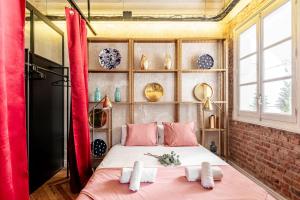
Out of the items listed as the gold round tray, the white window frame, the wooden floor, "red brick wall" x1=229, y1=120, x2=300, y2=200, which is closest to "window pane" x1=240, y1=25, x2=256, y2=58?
the white window frame

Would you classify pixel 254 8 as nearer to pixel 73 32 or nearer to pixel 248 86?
pixel 248 86

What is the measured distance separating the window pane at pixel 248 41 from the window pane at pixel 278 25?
13.5 inches

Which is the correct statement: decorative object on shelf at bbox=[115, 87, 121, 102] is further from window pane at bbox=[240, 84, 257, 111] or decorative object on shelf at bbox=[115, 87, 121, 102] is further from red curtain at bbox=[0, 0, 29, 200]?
red curtain at bbox=[0, 0, 29, 200]

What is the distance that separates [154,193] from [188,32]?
131 inches

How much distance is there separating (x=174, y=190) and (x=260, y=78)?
213 cm

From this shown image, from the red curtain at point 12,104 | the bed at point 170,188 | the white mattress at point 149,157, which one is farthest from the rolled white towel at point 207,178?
the red curtain at point 12,104

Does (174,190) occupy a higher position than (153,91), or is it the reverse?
(153,91)

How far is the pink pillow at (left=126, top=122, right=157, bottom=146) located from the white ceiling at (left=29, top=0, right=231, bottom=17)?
201cm

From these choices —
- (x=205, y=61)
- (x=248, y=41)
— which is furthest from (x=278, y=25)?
(x=205, y=61)

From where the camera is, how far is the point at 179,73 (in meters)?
4.31

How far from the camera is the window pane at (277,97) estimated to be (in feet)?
9.04

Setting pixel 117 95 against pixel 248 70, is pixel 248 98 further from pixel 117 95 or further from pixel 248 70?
pixel 117 95

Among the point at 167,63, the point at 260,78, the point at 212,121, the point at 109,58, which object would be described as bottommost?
the point at 212,121

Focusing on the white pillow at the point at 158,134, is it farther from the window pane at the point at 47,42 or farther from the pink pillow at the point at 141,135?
the window pane at the point at 47,42
